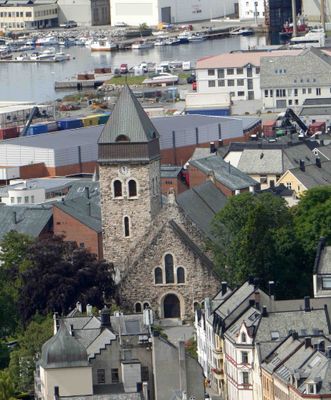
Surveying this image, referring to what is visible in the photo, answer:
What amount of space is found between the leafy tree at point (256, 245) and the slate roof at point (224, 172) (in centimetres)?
1084

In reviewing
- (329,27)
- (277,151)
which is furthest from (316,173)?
(329,27)

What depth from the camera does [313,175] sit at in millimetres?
91562

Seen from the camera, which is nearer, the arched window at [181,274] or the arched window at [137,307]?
the arched window at [137,307]

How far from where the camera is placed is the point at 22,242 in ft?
256

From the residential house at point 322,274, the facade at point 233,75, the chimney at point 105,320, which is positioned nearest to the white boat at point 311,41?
the facade at point 233,75

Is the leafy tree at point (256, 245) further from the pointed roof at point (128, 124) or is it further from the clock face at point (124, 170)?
the pointed roof at point (128, 124)

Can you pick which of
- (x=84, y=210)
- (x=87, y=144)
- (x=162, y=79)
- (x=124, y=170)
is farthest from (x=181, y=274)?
(x=162, y=79)

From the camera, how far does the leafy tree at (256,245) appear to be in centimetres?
7162

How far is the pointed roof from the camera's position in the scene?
75562mm

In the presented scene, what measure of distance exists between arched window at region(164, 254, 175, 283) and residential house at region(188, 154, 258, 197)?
9577 mm

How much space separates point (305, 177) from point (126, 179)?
53.9 feet

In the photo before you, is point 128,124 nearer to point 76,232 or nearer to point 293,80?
point 76,232

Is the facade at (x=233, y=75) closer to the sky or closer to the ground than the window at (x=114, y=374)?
closer to the ground

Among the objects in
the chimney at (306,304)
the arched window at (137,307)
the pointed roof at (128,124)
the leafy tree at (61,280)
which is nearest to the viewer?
the chimney at (306,304)
